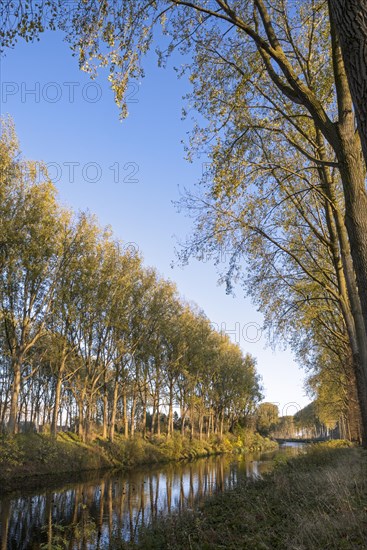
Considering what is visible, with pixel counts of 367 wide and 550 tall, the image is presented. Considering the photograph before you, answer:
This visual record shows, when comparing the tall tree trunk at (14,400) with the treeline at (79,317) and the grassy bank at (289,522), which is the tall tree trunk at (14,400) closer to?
the treeline at (79,317)

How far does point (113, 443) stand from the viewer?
34062 mm

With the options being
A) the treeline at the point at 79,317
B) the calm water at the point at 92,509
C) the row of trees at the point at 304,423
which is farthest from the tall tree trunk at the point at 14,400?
the row of trees at the point at 304,423

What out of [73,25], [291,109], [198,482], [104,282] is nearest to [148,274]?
[104,282]

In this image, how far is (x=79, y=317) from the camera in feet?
101

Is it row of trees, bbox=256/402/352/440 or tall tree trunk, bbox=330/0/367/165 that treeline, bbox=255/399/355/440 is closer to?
row of trees, bbox=256/402/352/440

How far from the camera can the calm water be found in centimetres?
1139

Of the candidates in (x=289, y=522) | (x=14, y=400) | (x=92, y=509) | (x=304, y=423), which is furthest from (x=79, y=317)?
(x=304, y=423)

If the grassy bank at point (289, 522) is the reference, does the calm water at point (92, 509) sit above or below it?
below

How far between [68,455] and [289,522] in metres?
22.5

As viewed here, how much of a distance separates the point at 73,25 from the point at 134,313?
3017 cm

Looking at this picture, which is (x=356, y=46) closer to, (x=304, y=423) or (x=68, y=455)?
(x=68, y=455)

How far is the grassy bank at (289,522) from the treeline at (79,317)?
15.9 meters

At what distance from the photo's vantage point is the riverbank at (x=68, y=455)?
20.8 m

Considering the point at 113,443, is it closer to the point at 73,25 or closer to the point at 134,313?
the point at 134,313
